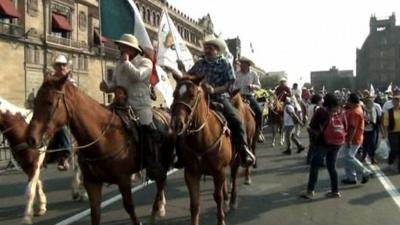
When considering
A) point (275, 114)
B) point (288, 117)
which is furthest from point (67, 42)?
point (288, 117)

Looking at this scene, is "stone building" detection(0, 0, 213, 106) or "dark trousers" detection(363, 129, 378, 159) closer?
"dark trousers" detection(363, 129, 378, 159)

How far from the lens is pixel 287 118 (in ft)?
58.6

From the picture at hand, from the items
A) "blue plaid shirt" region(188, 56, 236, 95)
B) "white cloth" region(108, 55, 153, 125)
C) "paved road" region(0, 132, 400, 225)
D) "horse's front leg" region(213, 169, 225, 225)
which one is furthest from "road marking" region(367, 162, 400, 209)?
"white cloth" region(108, 55, 153, 125)

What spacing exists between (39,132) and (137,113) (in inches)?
72.5

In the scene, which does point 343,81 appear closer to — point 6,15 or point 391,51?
point 391,51

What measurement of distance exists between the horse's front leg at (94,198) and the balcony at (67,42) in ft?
127

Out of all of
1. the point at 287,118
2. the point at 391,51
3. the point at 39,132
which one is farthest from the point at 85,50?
the point at 391,51

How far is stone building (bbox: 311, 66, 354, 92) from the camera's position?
12344cm

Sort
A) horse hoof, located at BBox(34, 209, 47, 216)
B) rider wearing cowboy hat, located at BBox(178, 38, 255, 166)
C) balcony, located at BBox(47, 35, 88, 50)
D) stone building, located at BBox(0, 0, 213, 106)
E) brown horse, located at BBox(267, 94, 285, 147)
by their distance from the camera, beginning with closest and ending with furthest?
1. rider wearing cowboy hat, located at BBox(178, 38, 255, 166)
2. horse hoof, located at BBox(34, 209, 47, 216)
3. brown horse, located at BBox(267, 94, 285, 147)
4. stone building, located at BBox(0, 0, 213, 106)
5. balcony, located at BBox(47, 35, 88, 50)

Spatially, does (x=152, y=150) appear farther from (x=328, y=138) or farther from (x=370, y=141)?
(x=370, y=141)

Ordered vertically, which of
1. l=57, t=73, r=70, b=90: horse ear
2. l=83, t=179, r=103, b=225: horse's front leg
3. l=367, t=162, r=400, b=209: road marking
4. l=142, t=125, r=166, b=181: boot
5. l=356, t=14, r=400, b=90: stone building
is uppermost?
l=356, t=14, r=400, b=90: stone building

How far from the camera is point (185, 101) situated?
6121mm

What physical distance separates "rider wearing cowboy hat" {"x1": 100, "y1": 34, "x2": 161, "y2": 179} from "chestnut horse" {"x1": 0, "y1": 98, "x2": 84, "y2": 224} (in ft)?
5.47

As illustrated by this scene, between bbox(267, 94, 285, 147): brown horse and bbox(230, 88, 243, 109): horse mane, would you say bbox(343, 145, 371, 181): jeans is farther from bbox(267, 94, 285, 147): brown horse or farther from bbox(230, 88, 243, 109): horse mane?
bbox(267, 94, 285, 147): brown horse
